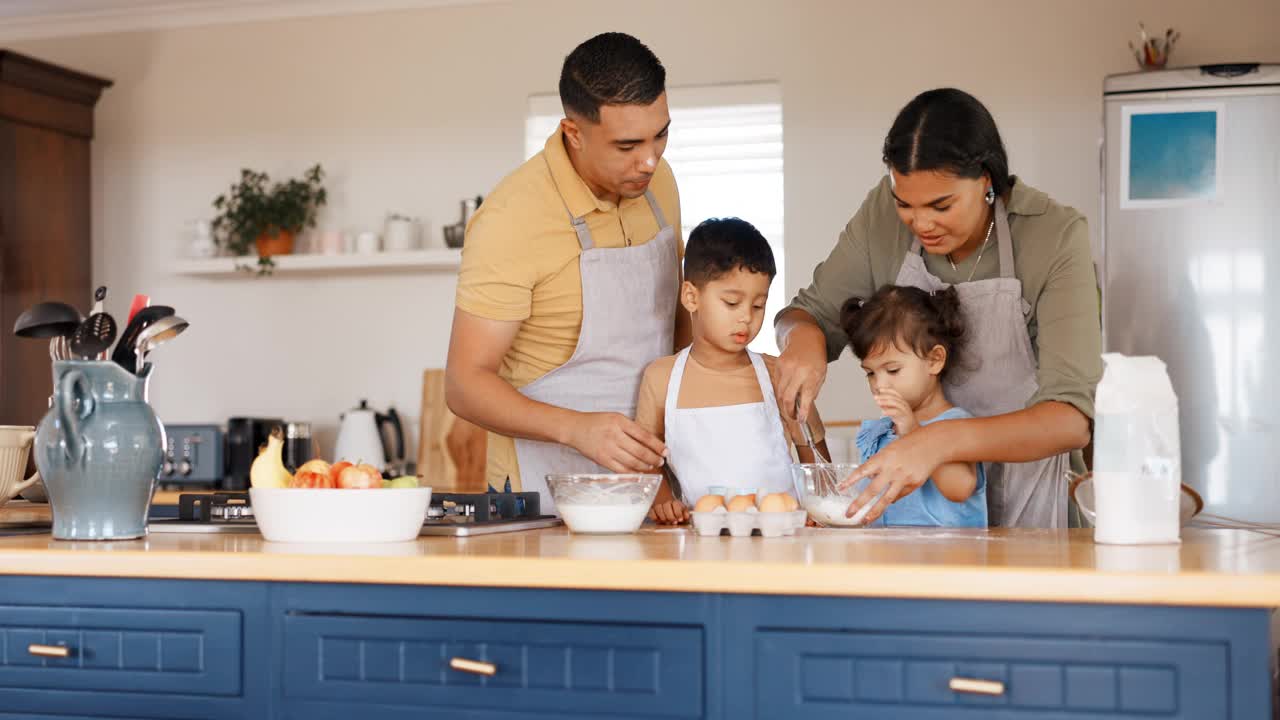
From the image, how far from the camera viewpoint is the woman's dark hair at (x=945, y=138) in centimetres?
183

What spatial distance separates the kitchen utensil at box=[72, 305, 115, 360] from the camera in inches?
60.9

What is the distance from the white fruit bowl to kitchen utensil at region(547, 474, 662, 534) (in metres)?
0.24

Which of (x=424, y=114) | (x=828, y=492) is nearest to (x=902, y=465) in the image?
(x=828, y=492)

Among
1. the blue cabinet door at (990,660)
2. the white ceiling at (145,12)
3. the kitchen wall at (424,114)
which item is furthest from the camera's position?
the white ceiling at (145,12)

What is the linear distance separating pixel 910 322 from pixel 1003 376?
0.19 meters

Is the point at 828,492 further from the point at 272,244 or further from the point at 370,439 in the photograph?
the point at 272,244

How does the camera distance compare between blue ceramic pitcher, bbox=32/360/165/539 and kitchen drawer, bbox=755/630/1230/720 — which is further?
blue ceramic pitcher, bbox=32/360/165/539

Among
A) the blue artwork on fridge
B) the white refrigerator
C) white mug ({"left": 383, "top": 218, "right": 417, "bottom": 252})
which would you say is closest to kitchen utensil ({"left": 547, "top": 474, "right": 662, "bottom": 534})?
the white refrigerator

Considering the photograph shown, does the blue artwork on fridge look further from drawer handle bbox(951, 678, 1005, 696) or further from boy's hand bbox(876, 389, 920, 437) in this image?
drawer handle bbox(951, 678, 1005, 696)

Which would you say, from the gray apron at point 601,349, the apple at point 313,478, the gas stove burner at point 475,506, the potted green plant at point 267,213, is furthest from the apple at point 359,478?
the potted green plant at point 267,213

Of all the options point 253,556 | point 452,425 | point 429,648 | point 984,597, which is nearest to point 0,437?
point 253,556

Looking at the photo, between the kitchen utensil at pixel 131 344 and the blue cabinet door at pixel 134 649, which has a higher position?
the kitchen utensil at pixel 131 344

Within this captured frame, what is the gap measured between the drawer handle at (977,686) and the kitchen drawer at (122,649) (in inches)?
29.3

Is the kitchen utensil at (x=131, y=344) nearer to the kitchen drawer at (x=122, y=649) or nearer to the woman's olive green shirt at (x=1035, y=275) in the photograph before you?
the kitchen drawer at (x=122, y=649)
